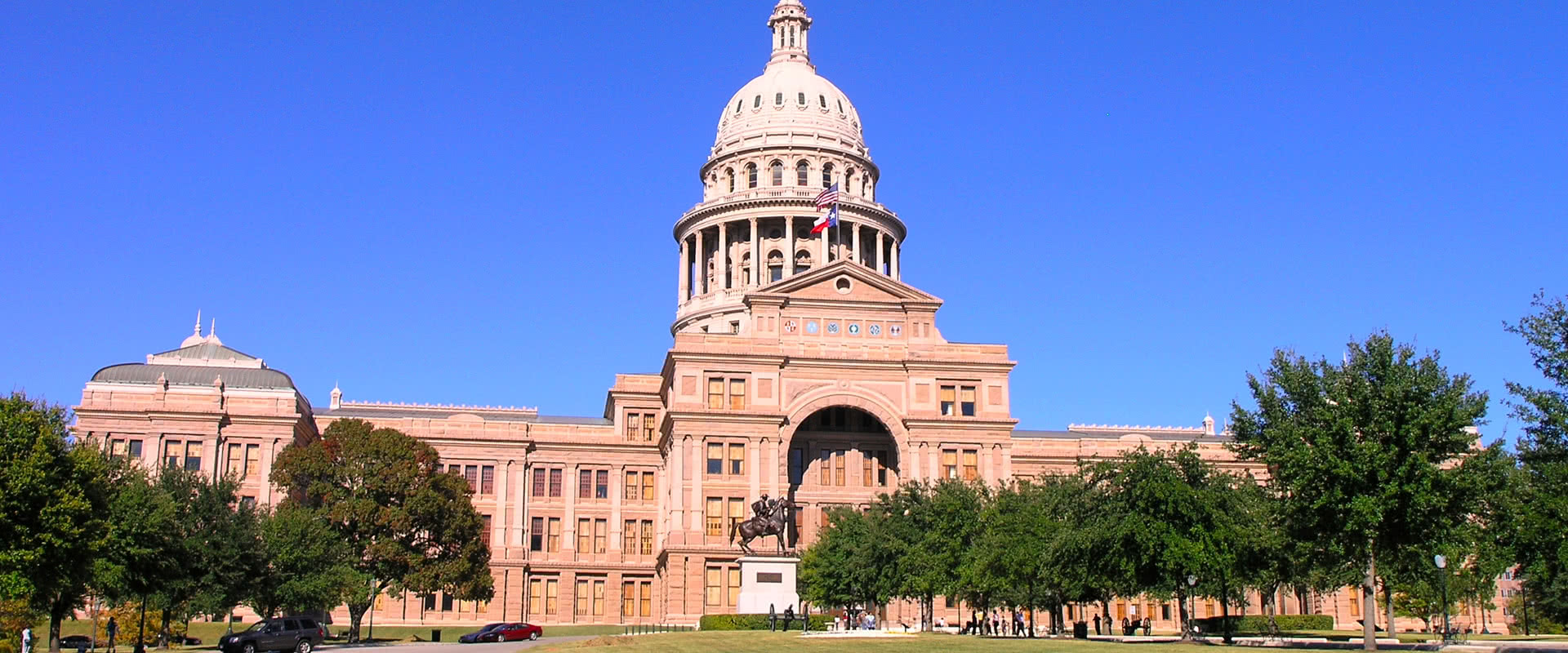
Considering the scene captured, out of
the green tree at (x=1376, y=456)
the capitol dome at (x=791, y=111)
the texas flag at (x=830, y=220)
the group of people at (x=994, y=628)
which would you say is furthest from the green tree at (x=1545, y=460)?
the capitol dome at (x=791, y=111)

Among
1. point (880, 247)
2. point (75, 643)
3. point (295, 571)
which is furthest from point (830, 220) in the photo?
point (75, 643)

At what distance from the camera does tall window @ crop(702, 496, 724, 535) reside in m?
91.1

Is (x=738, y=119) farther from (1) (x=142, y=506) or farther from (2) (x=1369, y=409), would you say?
(2) (x=1369, y=409)

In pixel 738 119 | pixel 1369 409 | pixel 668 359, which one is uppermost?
pixel 738 119

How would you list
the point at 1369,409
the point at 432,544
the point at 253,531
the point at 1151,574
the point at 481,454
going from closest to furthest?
the point at 1369,409 < the point at 1151,574 < the point at 253,531 < the point at 432,544 < the point at 481,454

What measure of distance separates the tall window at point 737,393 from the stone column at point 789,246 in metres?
29.4

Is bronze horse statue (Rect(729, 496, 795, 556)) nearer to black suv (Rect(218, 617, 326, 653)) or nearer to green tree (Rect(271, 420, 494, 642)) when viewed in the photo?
green tree (Rect(271, 420, 494, 642))

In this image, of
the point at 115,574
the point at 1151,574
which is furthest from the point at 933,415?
the point at 115,574

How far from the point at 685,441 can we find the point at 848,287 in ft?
49.1

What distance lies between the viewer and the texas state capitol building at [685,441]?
92.1 metres

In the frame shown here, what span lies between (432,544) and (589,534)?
22691mm

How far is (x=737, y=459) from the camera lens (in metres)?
92.4

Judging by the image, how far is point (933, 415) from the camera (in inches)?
3688

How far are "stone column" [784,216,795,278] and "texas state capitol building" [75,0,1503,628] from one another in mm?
20153
